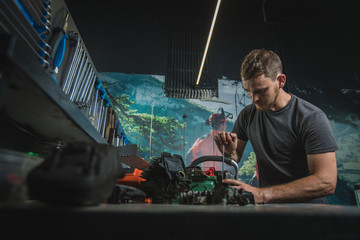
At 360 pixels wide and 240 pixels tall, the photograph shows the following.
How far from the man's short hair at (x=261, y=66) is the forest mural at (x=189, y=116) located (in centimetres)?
299

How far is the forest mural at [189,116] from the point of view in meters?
4.37

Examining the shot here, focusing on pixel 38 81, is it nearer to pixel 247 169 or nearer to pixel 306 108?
pixel 306 108

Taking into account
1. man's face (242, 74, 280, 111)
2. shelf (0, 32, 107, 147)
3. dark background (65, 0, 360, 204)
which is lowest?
shelf (0, 32, 107, 147)

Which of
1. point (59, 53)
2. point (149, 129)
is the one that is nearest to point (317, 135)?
point (59, 53)

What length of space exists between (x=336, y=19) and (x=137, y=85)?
446 centimetres

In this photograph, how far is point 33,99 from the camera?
0.53m

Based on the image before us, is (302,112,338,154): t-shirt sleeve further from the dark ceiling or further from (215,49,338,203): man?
the dark ceiling

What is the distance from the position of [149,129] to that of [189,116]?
0.98 metres

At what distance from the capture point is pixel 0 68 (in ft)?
1.25

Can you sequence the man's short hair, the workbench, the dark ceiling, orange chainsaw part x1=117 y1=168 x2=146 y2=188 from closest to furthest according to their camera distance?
the workbench, orange chainsaw part x1=117 y1=168 x2=146 y2=188, the man's short hair, the dark ceiling

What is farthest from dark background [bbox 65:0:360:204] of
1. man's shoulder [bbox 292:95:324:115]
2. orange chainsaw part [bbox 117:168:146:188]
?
orange chainsaw part [bbox 117:168:146:188]

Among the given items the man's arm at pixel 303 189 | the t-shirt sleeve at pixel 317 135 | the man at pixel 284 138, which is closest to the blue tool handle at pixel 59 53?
the man at pixel 284 138

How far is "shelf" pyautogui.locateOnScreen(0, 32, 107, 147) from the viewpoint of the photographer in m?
0.38

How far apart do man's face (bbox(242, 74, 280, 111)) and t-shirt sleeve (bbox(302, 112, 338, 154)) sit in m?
0.30
